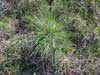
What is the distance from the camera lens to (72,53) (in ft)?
9.91

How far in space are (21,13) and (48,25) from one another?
371 millimetres

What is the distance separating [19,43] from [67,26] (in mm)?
528

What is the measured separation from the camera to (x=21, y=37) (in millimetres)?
3098

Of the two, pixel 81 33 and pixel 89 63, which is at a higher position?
pixel 81 33

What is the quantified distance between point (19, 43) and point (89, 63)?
2.35ft

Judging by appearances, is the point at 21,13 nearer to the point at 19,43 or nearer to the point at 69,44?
the point at 19,43

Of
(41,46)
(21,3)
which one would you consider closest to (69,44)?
(41,46)

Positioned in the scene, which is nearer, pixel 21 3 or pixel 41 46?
pixel 41 46

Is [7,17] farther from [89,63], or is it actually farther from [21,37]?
[89,63]

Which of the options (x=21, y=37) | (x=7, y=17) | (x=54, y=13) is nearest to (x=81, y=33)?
(x=54, y=13)

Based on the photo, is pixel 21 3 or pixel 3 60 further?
pixel 21 3

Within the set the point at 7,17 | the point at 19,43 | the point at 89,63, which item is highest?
the point at 7,17

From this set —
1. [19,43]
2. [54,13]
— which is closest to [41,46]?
[19,43]

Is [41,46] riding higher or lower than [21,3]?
lower
